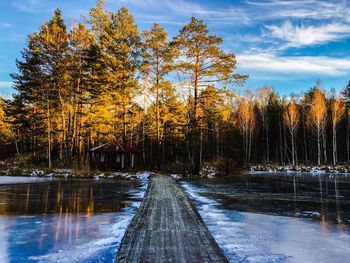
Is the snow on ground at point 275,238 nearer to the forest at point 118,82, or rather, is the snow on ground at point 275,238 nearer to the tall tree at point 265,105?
the forest at point 118,82

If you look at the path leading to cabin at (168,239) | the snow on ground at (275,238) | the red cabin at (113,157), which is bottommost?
the snow on ground at (275,238)

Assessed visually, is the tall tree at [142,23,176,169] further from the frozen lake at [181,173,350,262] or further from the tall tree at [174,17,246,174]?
the frozen lake at [181,173,350,262]

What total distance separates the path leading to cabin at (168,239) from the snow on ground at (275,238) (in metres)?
0.41

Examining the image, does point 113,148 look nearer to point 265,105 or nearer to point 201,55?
point 201,55

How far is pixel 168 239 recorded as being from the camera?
6.04m

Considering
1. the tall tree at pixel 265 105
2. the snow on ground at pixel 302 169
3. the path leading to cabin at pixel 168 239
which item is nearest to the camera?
the path leading to cabin at pixel 168 239

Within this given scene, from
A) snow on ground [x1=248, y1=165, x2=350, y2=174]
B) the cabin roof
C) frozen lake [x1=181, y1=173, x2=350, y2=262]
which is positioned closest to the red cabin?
the cabin roof

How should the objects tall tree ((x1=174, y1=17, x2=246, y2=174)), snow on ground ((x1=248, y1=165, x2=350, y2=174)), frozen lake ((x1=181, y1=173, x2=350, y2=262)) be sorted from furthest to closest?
snow on ground ((x1=248, y1=165, x2=350, y2=174)) < tall tree ((x1=174, y1=17, x2=246, y2=174)) < frozen lake ((x1=181, y1=173, x2=350, y2=262))

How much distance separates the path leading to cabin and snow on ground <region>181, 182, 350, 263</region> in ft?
1.33

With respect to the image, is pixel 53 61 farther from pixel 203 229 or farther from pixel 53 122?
pixel 203 229

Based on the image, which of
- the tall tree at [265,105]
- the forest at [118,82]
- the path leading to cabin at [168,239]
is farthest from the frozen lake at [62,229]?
the tall tree at [265,105]

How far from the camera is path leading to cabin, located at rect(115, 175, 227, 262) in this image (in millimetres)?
4988

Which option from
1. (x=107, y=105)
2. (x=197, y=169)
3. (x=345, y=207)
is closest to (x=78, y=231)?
(x=345, y=207)

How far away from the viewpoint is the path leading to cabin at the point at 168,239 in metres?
4.99
